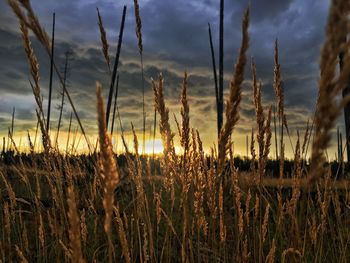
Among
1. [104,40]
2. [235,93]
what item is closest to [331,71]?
[235,93]

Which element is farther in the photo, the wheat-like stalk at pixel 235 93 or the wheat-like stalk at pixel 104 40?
the wheat-like stalk at pixel 104 40

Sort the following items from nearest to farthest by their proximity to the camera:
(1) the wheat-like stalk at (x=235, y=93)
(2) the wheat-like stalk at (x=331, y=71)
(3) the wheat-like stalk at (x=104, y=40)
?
(2) the wheat-like stalk at (x=331, y=71), (1) the wheat-like stalk at (x=235, y=93), (3) the wheat-like stalk at (x=104, y=40)

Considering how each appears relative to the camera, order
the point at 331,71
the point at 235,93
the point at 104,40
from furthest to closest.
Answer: the point at 104,40, the point at 235,93, the point at 331,71

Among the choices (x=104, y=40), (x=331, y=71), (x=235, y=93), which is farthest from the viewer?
(x=104, y=40)

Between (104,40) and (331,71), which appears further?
(104,40)

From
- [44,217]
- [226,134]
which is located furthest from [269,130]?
[44,217]

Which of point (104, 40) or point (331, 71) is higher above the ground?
point (104, 40)

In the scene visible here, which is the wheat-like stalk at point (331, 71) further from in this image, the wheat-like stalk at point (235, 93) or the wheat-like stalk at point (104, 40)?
the wheat-like stalk at point (104, 40)

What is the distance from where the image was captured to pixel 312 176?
3.36ft

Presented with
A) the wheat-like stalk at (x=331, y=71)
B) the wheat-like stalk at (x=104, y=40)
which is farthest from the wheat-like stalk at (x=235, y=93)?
the wheat-like stalk at (x=104, y=40)

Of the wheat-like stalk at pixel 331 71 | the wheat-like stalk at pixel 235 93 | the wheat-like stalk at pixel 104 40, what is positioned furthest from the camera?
the wheat-like stalk at pixel 104 40

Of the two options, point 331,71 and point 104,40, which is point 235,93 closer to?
point 331,71

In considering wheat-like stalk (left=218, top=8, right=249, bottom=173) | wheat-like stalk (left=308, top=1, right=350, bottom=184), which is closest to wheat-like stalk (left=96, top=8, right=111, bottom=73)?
wheat-like stalk (left=218, top=8, right=249, bottom=173)

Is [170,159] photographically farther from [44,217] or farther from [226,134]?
[44,217]
